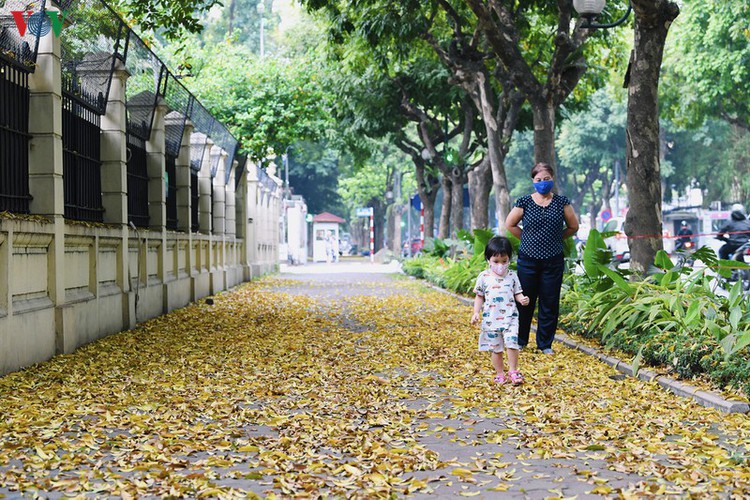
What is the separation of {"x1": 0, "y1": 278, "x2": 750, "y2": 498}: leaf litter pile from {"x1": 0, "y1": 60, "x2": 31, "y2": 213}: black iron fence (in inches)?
64.8

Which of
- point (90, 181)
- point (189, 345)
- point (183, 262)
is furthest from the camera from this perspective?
point (183, 262)

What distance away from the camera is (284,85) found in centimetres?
3453

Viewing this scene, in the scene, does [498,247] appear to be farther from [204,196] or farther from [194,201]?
[204,196]

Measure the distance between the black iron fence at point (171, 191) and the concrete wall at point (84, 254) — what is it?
0.22 meters

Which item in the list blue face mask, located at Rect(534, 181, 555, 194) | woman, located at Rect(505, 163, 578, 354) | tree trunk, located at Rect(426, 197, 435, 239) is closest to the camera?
blue face mask, located at Rect(534, 181, 555, 194)

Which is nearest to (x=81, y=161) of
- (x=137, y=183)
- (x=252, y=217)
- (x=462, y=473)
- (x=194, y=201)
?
(x=137, y=183)

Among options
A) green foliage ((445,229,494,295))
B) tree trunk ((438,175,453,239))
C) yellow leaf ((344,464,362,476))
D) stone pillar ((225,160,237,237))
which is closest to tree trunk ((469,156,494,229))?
green foliage ((445,229,494,295))

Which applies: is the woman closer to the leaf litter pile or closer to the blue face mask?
the blue face mask

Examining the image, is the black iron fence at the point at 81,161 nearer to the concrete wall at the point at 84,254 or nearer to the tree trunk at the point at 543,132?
the concrete wall at the point at 84,254

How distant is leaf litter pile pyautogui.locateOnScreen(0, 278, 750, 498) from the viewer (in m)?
5.27

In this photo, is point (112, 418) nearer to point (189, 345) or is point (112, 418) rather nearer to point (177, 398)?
point (177, 398)

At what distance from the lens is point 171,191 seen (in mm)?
18641

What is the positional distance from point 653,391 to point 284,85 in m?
27.8

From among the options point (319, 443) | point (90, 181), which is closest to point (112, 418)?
point (319, 443)
